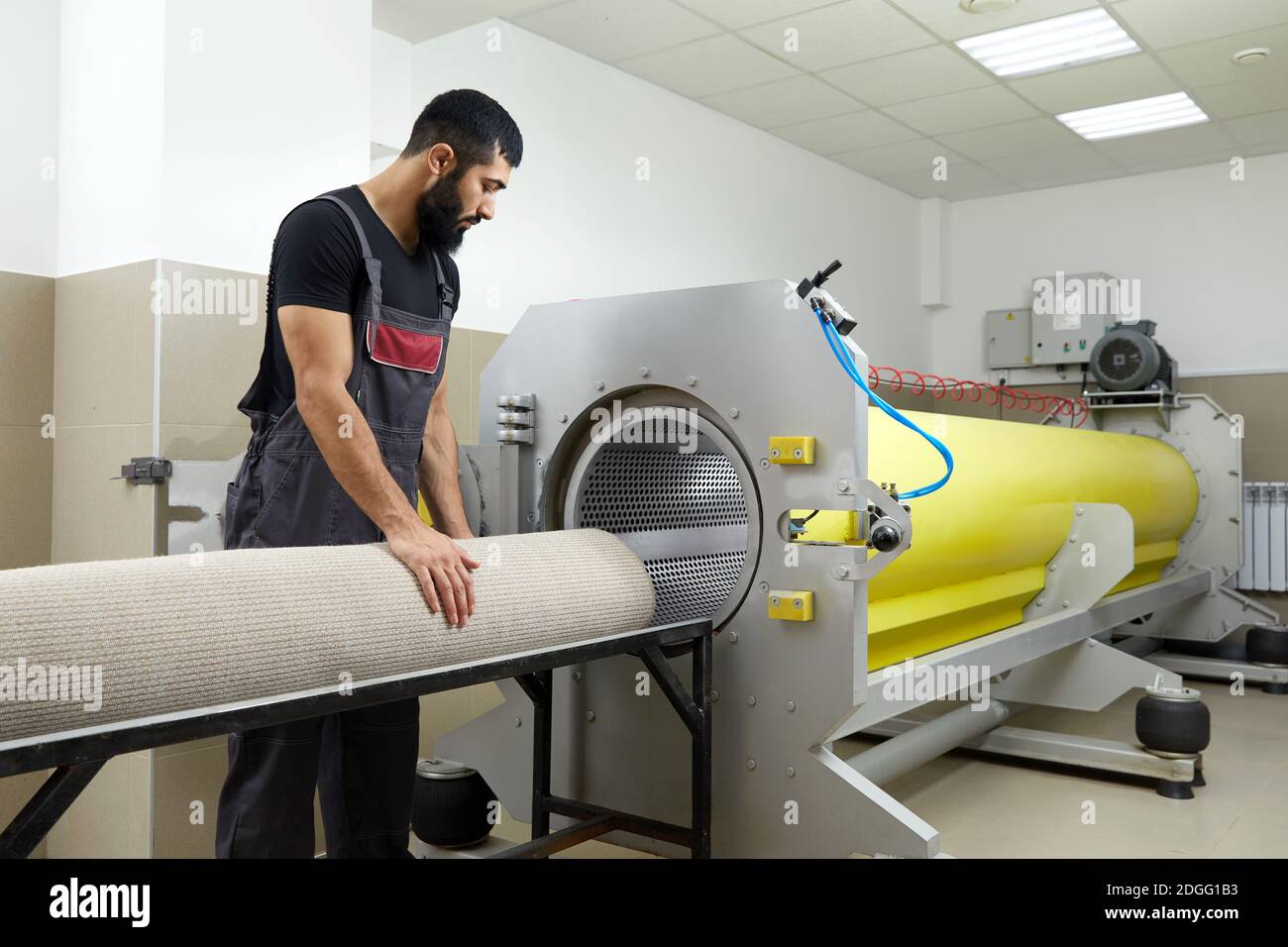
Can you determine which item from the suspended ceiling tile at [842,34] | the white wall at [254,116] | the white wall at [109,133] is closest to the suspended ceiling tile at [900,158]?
the suspended ceiling tile at [842,34]

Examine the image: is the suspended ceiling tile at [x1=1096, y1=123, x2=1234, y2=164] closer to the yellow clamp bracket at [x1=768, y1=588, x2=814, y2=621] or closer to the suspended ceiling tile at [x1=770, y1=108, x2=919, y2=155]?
the suspended ceiling tile at [x1=770, y1=108, x2=919, y2=155]

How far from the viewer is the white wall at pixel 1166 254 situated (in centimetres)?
550

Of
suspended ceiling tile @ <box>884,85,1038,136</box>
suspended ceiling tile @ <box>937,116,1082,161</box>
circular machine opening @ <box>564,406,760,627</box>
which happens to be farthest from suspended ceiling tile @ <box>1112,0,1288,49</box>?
circular machine opening @ <box>564,406,760,627</box>

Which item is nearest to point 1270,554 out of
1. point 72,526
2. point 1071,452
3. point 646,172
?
point 1071,452

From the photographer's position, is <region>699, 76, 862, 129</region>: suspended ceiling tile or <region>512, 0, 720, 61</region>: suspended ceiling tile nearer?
<region>512, 0, 720, 61</region>: suspended ceiling tile

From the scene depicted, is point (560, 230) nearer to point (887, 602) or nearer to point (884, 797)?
point (887, 602)

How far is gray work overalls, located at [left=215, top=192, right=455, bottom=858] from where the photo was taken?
5.61ft

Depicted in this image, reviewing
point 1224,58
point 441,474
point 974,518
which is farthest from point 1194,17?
point 441,474

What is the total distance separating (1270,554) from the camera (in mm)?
5242

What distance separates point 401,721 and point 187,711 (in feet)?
2.21

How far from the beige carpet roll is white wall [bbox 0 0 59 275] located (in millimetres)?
1613

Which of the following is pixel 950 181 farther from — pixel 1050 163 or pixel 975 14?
pixel 975 14

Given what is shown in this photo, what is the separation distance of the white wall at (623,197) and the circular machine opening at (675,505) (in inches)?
49.3

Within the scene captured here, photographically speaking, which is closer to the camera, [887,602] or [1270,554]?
[887,602]
